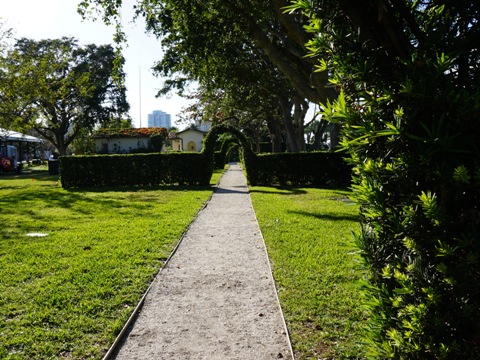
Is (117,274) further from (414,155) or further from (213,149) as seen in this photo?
(213,149)

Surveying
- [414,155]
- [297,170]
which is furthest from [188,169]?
[414,155]

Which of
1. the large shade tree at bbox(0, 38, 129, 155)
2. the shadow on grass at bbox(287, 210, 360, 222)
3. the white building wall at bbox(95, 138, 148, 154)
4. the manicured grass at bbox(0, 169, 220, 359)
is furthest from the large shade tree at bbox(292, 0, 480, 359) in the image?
the white building wall at bbox(95, 138, 148, 154)

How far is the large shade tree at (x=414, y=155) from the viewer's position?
1.87 meters

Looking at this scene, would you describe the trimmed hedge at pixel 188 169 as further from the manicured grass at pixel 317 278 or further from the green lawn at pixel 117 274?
the manicured grass at pixel 317 278

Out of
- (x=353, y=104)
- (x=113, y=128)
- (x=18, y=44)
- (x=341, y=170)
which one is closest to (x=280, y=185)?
(x=341, y=170)

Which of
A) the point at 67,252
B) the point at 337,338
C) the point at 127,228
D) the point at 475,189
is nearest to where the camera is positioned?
the point at 475,189

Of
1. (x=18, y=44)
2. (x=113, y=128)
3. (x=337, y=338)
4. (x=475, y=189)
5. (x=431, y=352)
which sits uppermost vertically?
(x=18, y=44)

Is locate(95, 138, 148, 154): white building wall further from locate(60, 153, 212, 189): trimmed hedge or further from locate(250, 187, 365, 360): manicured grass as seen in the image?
locate(250, 187, 365, 360): manicured grass

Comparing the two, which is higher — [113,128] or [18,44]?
[18,44]

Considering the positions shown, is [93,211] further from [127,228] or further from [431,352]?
[431,352]

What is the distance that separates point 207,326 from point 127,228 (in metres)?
5.56

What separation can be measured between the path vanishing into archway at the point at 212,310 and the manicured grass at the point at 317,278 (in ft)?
0.66

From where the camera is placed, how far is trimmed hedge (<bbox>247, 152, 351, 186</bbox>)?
2036 centimetres

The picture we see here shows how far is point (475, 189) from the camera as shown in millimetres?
1899
